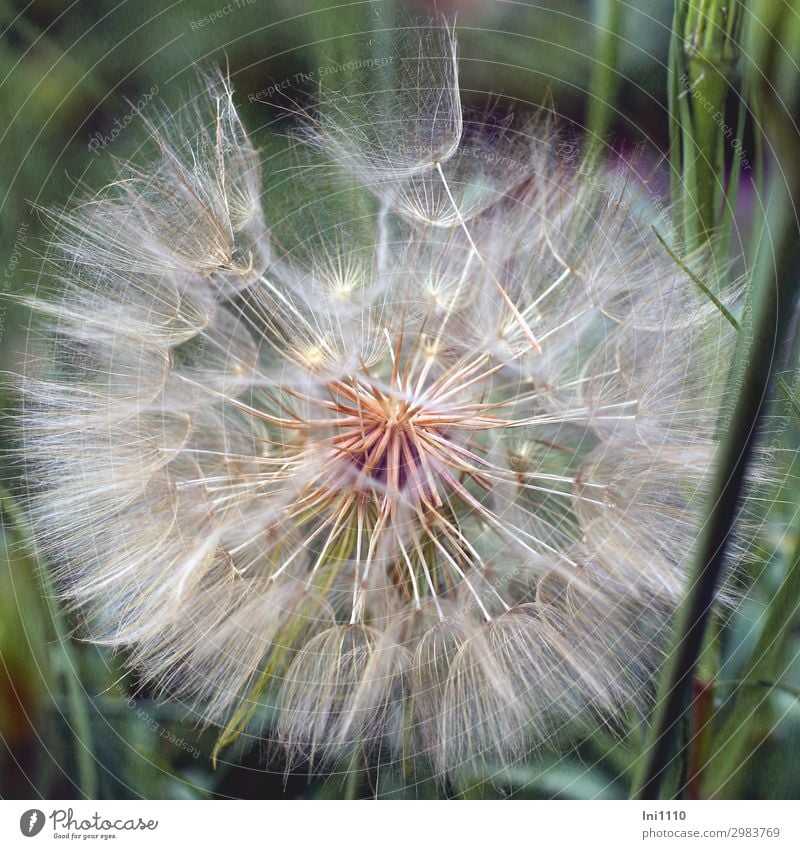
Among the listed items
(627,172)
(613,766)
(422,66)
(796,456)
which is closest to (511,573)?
(613,766)
